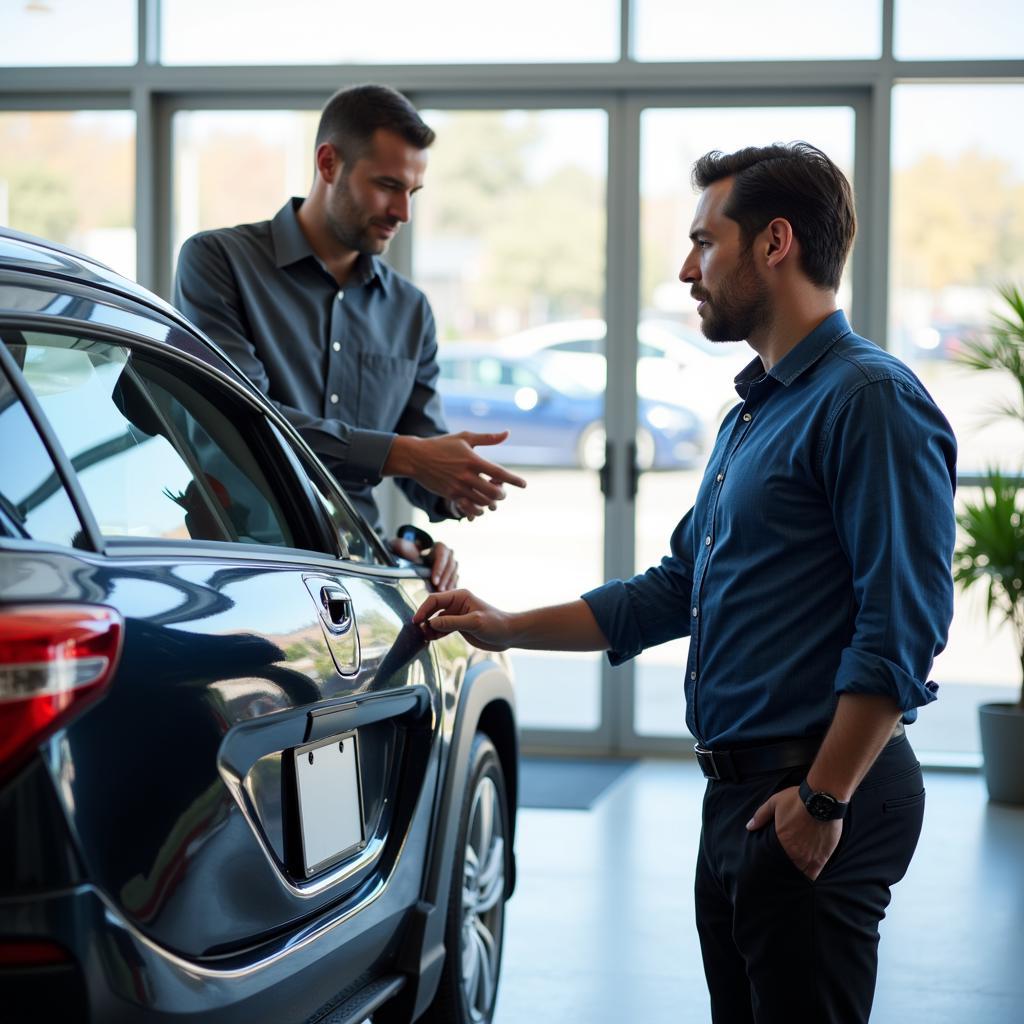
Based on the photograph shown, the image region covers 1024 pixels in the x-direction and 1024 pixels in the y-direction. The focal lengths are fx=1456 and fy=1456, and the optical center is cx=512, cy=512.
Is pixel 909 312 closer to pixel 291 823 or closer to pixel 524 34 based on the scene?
pixel 524 34

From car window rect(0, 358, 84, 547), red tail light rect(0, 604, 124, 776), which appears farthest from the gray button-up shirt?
red tail light rect(0, 604, 124, 776)

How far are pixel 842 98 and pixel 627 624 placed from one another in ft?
15.3

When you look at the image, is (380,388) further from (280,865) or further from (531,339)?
(531,339)

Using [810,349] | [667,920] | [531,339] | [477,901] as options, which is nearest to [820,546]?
[810,349]

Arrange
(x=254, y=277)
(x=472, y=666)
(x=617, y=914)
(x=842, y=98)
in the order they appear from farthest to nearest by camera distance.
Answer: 1. (x=842, y=98)
2. (x=617, y=914)
3. (x=254, y=277)
4. (x=472, y=666)

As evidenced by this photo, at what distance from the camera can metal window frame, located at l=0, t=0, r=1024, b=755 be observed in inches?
245

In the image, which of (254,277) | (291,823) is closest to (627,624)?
(291,823)

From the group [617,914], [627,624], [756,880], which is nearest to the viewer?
[756,880]

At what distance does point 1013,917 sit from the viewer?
13.8 ft

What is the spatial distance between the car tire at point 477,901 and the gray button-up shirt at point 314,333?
643 millimetres

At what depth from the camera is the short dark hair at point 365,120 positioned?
10.8 feet

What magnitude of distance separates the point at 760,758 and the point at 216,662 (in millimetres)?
719

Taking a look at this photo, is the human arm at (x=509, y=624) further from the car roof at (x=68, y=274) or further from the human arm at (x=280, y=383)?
the car roof at (x=68, y=274)

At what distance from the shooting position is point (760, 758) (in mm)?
1909
